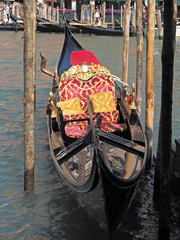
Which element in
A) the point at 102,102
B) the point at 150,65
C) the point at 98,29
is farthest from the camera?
the point at 98,29

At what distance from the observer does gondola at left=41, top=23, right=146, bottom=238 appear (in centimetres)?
385

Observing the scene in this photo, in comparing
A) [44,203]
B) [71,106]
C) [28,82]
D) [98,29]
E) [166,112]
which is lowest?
[44,203]

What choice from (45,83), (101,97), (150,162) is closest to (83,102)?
(101,97)

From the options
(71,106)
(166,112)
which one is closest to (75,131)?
(71,106)

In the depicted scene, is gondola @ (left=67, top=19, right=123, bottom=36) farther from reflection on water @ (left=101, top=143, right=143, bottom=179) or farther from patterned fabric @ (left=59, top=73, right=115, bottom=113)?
reflection on water @ (left=101, top=143, right=143, bottom=179)

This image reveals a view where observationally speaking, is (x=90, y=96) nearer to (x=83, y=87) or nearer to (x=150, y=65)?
(x=83, y=87)

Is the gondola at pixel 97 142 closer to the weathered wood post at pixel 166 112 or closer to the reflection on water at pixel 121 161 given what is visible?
the reflection on water at pixel 121 161

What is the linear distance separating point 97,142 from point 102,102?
6.46 feet

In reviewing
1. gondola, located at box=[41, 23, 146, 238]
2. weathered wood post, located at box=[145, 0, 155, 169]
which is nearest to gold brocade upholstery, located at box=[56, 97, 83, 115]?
gondola, located at box=[41, 23, 146, 238]

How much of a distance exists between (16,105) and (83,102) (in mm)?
3132

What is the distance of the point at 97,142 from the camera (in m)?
3.73

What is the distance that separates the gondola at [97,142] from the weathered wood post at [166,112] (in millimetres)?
414

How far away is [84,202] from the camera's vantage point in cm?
445

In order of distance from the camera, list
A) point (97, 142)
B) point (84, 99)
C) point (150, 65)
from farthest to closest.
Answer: point (84, 99) → point (150, 65) → point (97, 142)
